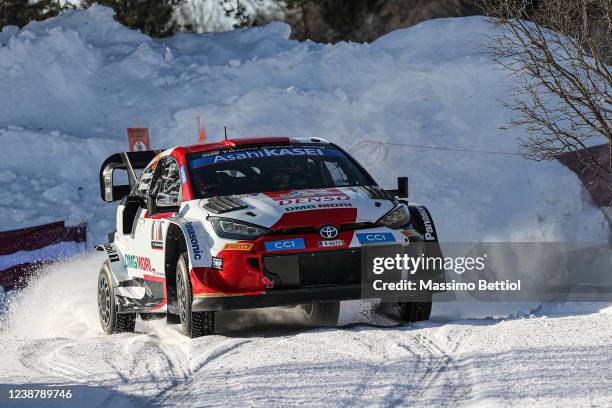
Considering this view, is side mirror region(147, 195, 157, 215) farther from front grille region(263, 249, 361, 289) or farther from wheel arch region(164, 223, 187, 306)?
front grille region(263, 249, 361, 289)

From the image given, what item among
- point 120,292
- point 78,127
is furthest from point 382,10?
point 120,292

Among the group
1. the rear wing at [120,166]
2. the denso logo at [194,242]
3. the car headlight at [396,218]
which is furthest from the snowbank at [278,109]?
the denso logo at [194,242]

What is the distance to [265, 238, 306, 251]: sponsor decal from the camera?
8359mm

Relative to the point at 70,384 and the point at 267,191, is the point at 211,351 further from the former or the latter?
the point at 267,191

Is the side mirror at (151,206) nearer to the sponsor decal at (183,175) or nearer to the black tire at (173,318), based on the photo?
the sponsor decal at (183,175)

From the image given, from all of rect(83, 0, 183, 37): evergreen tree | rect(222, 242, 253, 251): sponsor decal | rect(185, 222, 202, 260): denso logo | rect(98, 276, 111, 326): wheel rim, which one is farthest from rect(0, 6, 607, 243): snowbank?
rect(222, 242, 253, 251): sponsor decal

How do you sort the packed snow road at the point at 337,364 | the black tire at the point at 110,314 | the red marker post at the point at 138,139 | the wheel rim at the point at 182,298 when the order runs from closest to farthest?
the packed snow road at the point at 337,364
the wheel rim at the point at 182,298
the black tire at the point at 110,314
the red marker post at the point at 138,139

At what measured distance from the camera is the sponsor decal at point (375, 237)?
8.47 meters

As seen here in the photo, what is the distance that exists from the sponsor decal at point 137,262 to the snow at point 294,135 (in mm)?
619

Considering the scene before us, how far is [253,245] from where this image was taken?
8.41m

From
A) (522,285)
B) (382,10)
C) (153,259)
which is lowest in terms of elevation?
(522,285)

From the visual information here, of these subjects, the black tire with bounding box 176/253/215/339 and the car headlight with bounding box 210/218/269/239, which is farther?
the black tire with bounding box 176/253/215/339

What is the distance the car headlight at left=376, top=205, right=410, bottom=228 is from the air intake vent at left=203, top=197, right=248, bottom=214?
3.61ft

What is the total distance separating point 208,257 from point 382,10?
2306 centimetres
